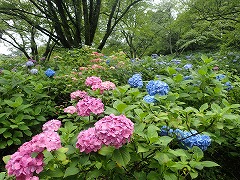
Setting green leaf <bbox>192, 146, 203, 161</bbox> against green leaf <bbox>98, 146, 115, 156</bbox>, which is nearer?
green leaf <bbox>98, 146, 115, 156</bbox>

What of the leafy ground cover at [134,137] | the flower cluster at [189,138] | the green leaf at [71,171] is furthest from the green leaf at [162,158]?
the green leaf at [71,171]

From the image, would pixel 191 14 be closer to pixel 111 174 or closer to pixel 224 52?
pixel 224 52

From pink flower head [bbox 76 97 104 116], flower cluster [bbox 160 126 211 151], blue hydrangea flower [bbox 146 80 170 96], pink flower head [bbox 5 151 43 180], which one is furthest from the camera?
blue hydrangea flower [bbox 146 80 170 96]

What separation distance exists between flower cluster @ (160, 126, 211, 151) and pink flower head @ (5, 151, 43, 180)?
0.82 m

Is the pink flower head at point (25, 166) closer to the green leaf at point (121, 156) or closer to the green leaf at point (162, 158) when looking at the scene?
the green leaf at point (121, 156)

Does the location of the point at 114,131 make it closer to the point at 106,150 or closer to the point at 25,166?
the point at 106,150

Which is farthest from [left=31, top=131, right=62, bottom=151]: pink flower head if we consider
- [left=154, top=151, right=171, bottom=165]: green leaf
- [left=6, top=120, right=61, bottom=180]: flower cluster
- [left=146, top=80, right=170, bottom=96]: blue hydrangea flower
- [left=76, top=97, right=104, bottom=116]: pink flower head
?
[left=146, top=80, right=170, bottom=96]: blue hydrangea flower

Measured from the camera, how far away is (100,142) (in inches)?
48.6

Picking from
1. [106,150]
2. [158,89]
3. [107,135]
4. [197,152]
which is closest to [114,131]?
[107,135]

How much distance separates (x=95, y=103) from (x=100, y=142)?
49cm

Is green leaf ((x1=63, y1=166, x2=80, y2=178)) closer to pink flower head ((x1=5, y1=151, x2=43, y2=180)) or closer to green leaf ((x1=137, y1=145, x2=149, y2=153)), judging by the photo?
pink flower head ((x1=5, y1=151, x2=43, y2=180))

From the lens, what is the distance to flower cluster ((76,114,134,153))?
1202mm

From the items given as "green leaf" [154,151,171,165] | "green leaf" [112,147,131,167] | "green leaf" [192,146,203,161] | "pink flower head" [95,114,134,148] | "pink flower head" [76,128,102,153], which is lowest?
"green leaf" [192,146,203,161]

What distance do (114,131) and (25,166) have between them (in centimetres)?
47
